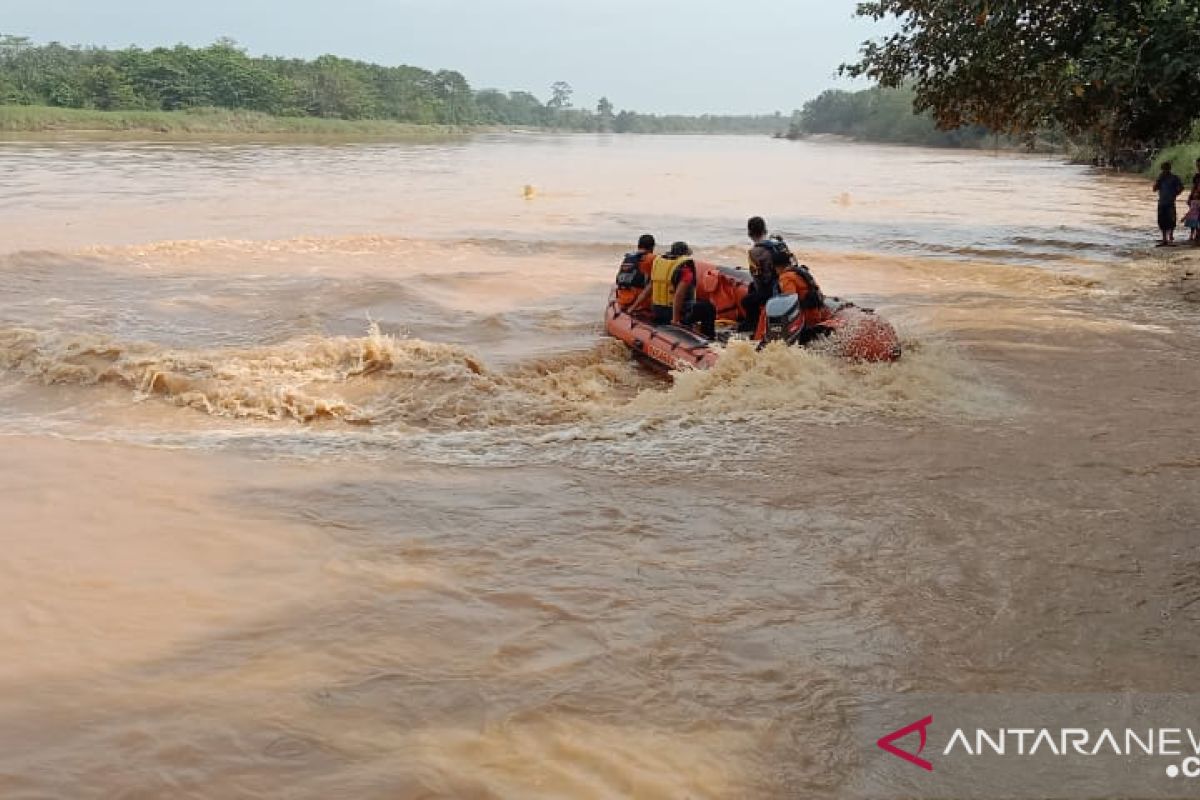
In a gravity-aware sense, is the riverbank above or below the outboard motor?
above

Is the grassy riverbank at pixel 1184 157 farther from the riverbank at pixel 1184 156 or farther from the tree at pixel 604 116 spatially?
the tree at pixel 604 116

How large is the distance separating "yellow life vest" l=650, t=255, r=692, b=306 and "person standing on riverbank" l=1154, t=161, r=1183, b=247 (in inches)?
459

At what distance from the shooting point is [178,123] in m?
55.7

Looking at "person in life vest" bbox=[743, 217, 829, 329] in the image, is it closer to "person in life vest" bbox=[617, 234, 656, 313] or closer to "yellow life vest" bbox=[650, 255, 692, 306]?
"yellow life vest" bbox=[650, 255, 692, 306]

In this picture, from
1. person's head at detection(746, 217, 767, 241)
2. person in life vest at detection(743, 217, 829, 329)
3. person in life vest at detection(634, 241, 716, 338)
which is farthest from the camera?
person in life vest at detection(634, 241, 716, 338)

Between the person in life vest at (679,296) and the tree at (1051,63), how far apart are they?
476cm

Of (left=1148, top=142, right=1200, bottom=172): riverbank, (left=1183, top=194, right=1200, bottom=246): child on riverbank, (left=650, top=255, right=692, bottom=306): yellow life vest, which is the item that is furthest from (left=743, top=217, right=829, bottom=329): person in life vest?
(left=1148, top=142, right=1200, bottom=172): riverbank

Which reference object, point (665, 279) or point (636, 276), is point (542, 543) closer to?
point (665, 279)

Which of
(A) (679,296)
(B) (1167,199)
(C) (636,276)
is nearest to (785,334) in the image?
(A) (679,296)

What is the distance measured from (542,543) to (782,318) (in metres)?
3.59

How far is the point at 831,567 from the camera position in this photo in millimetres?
4609

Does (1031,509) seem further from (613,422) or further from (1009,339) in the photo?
(1009,339)

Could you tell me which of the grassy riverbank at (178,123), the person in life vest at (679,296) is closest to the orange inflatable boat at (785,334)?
the person in life vest at (679,296)

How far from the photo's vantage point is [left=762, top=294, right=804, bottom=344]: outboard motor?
25.5 feet
